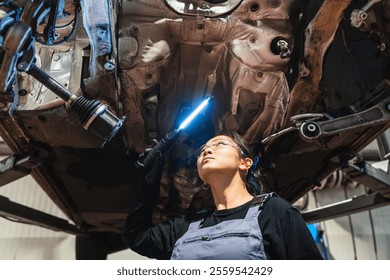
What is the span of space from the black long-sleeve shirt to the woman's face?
142mm

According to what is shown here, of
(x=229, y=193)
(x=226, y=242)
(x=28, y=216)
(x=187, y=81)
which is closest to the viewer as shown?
(x=226, y=242)

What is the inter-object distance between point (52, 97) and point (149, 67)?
45cm

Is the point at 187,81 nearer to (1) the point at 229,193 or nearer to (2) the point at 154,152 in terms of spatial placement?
(2) the point at 154,152

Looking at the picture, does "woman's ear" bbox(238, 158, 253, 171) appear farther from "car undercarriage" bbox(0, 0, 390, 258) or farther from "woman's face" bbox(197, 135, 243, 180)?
"car undercarriage" bbox(0, 0, 390, 258)

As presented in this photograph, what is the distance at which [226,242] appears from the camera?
1.38 metres

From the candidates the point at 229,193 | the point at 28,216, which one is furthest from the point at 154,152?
the point at 28,216

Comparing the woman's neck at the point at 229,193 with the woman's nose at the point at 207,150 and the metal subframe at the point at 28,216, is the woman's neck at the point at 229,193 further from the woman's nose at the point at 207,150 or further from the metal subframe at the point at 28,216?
the metal subframe at the point at 28,216

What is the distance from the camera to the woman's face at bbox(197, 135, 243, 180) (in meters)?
1.59

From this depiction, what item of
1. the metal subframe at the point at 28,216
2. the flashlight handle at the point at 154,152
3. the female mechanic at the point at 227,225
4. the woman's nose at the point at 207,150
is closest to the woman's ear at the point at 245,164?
the female mechanic at the point at 227,225

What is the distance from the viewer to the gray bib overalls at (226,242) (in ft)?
4.40

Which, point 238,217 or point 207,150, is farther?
point 207,150

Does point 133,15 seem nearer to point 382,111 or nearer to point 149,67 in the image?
point 149,67

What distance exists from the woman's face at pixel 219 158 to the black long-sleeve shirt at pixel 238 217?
14 centimetres

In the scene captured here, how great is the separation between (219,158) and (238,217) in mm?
231
